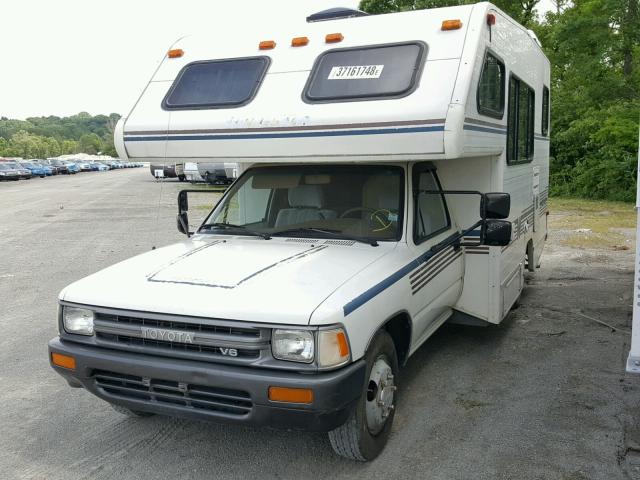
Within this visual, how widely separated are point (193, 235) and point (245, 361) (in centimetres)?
196

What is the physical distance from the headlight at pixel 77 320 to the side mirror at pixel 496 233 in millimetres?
2732

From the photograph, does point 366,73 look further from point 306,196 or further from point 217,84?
point 217,84

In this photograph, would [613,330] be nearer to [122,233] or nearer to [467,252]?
[467,252]

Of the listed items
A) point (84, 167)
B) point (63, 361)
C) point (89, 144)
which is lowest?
point (84, 167)

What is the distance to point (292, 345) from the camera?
10.7ft

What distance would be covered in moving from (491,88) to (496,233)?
3.83 ft

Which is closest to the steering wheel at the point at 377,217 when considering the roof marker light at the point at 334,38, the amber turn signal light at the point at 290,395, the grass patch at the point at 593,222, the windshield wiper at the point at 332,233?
the windshield wiper at the point at 332,233

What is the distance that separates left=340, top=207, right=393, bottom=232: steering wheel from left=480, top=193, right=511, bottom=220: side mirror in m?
0.67

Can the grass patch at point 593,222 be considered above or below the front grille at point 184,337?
below

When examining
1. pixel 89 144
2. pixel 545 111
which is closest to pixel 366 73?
pixel 545 111

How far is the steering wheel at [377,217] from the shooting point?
4.56 metres

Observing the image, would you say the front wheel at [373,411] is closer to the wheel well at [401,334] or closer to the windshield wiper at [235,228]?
the wheel well at [401,334]

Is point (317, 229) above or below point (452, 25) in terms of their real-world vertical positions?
below

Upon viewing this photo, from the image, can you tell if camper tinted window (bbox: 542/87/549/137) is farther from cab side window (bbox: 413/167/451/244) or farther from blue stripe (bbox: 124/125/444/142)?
blue stripe (bbox: 124/125/444/142)
